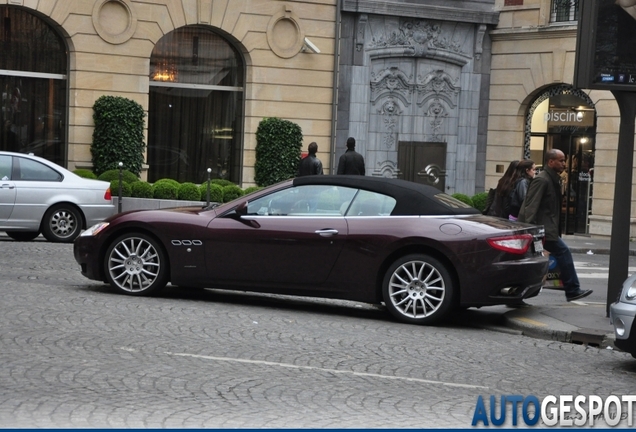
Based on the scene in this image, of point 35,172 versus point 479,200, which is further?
point 479,200

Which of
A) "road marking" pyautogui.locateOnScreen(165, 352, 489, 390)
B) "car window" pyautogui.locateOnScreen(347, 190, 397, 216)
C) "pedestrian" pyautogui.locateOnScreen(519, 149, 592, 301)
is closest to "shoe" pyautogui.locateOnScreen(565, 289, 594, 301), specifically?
"pedestrian" pyautogui.locateOnScreen(519, 149, 592, 301)

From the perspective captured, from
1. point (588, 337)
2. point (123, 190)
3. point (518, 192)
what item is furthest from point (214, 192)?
point (588, 337)

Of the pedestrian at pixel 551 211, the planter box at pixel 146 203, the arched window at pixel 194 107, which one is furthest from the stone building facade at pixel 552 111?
the pedestrian at pixel 551 211

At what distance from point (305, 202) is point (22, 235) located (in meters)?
9.32

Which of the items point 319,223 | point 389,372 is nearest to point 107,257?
point 319,223

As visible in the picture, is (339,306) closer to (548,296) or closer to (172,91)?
(548,296)

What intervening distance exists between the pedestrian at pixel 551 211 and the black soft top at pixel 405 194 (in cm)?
123

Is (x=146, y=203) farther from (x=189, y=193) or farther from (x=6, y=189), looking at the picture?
(x=6, y=189)

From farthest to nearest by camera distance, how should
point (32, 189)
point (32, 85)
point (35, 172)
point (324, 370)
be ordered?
point (32, 85)
point (35, 172)
point (32, 189)
point (324, 370)

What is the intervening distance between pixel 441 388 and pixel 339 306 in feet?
15.0

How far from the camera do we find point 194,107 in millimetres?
27125

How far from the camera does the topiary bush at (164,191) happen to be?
23.8 m

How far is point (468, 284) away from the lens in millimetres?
11055

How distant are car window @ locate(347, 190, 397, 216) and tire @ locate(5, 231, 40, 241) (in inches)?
359
